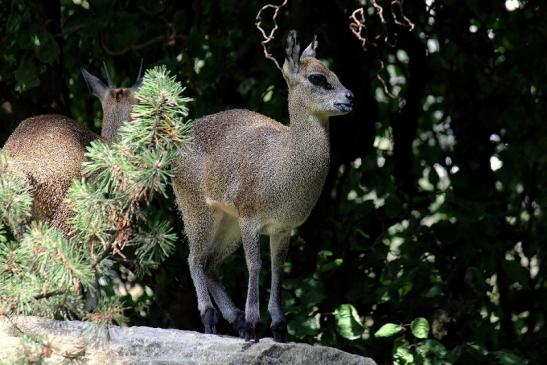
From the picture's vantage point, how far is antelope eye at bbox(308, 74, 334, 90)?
21.7 ft

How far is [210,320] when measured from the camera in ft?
23.4

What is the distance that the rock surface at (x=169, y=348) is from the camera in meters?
5.91

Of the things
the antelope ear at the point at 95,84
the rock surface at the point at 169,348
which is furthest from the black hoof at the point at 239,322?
the antelope ear at the point at 95,84

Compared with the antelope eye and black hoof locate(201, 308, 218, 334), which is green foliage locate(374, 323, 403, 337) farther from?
the antelope eye

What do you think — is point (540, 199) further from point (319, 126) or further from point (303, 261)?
point (319, 126)

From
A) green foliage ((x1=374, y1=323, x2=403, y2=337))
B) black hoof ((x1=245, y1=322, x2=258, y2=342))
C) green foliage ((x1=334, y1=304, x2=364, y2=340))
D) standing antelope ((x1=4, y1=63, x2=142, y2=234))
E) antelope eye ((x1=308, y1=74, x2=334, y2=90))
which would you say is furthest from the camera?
green foliage ((x1=374, y1=323, x2=403, y2=337))

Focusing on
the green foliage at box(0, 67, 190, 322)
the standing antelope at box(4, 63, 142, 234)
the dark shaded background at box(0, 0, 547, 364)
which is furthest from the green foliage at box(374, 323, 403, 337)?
the green foliage at box(0, 67, 190, 322)

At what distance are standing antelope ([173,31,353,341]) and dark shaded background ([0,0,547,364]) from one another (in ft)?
4.14

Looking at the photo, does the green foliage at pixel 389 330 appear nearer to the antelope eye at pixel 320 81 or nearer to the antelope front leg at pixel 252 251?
the antelope front leg at pixel 252 251

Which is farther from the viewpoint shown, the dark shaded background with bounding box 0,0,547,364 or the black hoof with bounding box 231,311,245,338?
→ the dark shaded background with bounding box 0,0,547,364

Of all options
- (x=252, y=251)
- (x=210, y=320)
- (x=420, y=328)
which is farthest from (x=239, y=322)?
(x=420, y=328)

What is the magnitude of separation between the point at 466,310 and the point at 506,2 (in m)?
2.83

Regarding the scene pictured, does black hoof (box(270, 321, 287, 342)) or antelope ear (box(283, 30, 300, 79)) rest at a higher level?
antelope ear (box(283, 30, 300, 79))

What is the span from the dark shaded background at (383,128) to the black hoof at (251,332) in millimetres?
1855
